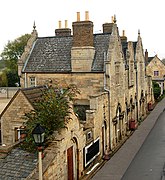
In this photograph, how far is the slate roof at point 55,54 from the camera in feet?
71.9

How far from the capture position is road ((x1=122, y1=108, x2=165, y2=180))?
15582mm

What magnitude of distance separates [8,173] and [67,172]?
2937 mm

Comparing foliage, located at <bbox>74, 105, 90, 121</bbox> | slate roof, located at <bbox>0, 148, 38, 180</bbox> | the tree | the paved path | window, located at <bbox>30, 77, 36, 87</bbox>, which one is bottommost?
the paved path

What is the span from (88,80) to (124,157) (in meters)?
5.99

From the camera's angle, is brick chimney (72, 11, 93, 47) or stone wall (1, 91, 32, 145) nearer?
stone wall (1, 91, 32, 145)

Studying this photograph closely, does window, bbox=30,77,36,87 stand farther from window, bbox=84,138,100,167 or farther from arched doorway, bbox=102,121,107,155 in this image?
window, bbox=84,138,100,167

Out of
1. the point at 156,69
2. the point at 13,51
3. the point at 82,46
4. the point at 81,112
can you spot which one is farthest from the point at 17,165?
the point at 13,51

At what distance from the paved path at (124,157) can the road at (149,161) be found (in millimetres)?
393

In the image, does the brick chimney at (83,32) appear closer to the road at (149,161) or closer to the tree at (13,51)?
the road at (149,161)

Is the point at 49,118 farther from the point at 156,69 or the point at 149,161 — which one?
the point at 156,69

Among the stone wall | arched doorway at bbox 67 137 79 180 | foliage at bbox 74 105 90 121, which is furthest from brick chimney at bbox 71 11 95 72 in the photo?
arched doorway at bbox 67 137 79 180

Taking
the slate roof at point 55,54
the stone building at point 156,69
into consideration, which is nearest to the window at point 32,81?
the slate roof at point 55,54

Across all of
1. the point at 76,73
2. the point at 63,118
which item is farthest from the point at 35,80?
the point at 63,118

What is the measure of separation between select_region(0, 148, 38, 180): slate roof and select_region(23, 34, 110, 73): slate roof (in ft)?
34.1
